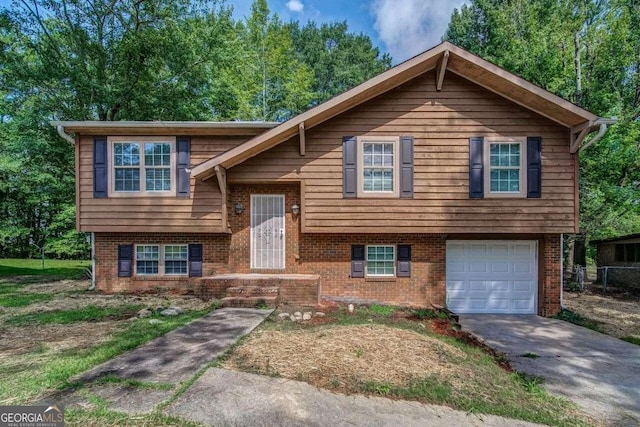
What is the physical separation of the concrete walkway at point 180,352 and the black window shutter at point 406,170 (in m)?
4.62

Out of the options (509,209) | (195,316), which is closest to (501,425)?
(195,316)

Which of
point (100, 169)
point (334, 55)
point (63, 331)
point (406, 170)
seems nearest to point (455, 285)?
point (406, 170)

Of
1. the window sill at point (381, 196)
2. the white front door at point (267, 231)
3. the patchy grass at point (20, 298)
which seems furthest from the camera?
the white front door at point (267, 231)

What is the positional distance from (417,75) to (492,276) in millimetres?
5650

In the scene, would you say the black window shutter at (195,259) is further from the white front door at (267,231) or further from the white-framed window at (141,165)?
the white-framed window at (141,165)

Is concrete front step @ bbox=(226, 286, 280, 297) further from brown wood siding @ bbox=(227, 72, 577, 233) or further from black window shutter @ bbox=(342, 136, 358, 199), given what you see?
black window shutter @ bbox=(342, 136, 358, 199)

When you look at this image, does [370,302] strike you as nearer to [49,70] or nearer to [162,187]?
[162,187]

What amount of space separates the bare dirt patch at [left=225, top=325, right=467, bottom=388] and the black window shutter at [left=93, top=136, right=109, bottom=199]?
6.49 metres

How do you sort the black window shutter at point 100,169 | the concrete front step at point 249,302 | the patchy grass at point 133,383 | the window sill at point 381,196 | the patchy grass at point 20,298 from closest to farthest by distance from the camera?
the patchy grass at point 133,383 < the concrete front step at point 249,302 < the patchy grass at point 20,298 < the window sill at point 381,196 < the black window shutter at point 100,169

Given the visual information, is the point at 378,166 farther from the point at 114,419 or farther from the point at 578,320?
the point at 114,419

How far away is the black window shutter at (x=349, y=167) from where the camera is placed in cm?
852

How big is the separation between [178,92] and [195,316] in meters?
12.0

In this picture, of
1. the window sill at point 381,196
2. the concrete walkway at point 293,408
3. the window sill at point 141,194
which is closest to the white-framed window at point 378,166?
the window sill at point 381,196

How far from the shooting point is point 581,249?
53.8ft
